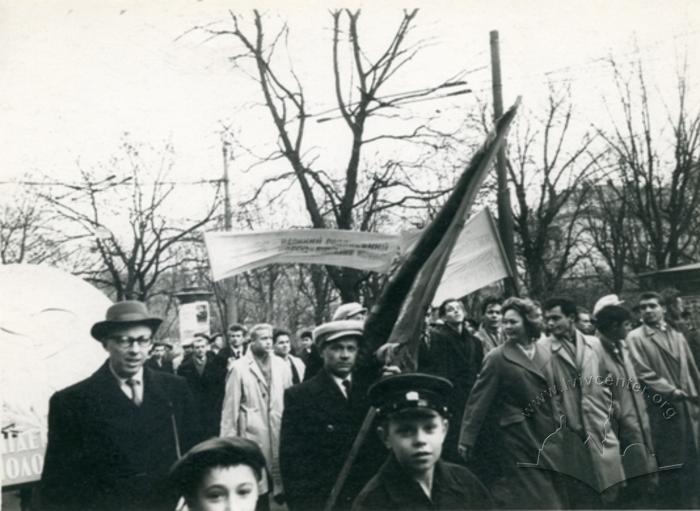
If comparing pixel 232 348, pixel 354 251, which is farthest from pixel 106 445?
pixel 232 348

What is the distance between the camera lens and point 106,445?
9.53ft

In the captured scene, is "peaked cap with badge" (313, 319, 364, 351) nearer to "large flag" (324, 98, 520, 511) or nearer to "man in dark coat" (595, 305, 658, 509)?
"large flag" (324, 98, 520, 511)

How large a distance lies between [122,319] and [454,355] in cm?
248

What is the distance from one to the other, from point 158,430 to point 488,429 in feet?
5.37

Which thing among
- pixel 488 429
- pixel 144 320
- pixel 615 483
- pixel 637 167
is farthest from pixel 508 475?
pixel 637 167

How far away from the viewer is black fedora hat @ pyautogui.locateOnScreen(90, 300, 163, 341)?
122 inches

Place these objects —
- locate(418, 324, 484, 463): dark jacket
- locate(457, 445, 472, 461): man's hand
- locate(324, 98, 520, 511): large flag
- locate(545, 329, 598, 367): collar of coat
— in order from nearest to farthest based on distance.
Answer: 1. locate(324, 98, 520, 511): large flag
2. locate(457, 445, 472, 461): man's hand
3. locate(545, 329, 598, 367): collar of coat
4. locate(418, 324, 484, 463): dark jacket

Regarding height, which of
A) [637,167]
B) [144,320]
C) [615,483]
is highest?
[637,167]

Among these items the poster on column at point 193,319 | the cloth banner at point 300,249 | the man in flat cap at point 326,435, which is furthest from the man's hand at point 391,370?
the poster on column at point 193,319

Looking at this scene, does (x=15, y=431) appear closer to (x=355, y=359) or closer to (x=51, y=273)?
(x=51, y=273)

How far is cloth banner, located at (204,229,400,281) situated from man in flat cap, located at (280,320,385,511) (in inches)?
42.8

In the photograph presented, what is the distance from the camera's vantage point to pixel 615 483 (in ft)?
11.7

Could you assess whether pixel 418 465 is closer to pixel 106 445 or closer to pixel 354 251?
pixel 106 445
